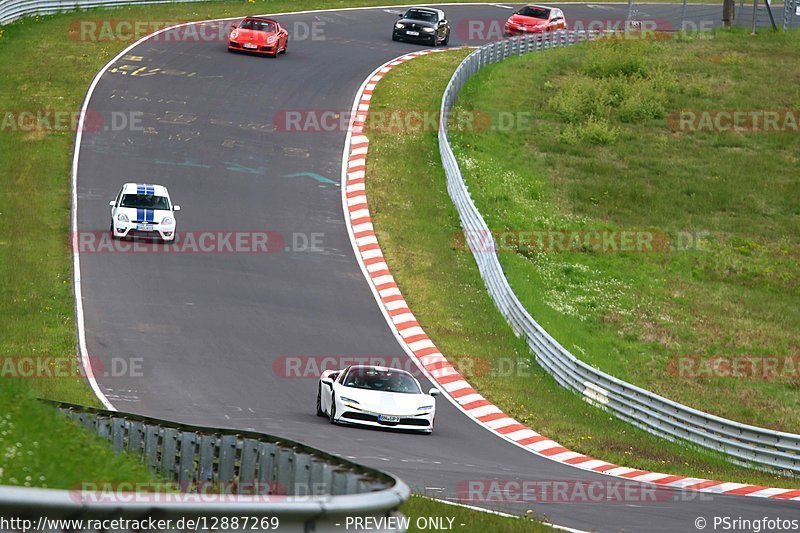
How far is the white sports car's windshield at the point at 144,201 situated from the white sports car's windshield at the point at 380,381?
11886 millimetres

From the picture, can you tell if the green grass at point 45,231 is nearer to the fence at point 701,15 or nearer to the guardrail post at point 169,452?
the guardrail post at point 169,452

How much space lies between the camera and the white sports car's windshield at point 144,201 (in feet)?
107

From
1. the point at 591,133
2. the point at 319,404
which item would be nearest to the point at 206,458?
the point at 319,404

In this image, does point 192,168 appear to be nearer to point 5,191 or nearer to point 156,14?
point 5,191

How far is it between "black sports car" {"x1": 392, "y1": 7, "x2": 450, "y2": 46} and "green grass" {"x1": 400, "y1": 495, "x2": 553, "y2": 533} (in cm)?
4267

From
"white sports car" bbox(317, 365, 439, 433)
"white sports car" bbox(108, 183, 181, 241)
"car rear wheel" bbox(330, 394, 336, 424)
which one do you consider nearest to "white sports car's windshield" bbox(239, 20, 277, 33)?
"white sports car" bbox(108, 183, 181, 241)

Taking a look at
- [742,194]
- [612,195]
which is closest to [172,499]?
[612,195]

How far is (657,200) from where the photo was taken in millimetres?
43656

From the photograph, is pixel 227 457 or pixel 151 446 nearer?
pixel 227 457

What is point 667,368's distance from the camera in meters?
30.1

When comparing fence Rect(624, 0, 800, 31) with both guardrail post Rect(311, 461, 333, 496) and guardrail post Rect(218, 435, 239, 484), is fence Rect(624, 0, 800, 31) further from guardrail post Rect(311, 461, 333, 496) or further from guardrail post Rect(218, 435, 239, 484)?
guardrail post Rect(311, 461, 333, 496)

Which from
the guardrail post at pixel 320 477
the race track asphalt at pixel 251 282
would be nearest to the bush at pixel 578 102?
the race track asphalt at pixel 251 282

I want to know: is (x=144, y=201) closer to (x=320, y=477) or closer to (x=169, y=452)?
(x=169, y=452)

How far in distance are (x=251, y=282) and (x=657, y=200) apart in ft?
57.8
